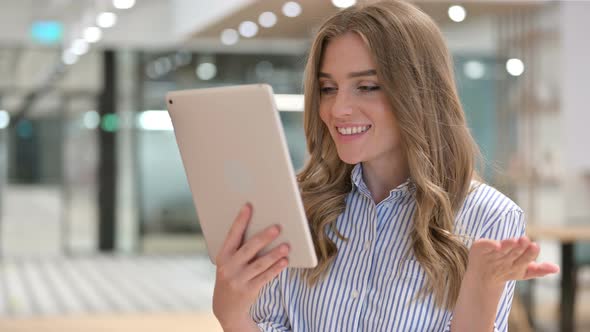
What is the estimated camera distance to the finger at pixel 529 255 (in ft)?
4.93

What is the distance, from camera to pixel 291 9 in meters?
7.91

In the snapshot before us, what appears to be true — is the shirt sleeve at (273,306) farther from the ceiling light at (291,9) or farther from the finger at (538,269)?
the ceiling light at (291,9)

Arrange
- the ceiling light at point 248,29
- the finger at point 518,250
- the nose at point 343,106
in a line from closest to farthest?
1. the finger at point 518,250
2. the nose at point 343,106
3. the ceiling light at point 248,29

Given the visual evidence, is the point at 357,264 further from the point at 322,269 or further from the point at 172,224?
the point at 172,224

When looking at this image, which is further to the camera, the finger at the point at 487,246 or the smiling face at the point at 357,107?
the smiling face at the point at 357,107

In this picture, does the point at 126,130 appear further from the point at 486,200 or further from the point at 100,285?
the point at 486,200

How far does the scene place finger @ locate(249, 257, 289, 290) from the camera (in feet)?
5.17

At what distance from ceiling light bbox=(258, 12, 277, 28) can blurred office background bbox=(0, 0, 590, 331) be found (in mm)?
23

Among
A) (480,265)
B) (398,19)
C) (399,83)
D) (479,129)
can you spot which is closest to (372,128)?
(399,83)

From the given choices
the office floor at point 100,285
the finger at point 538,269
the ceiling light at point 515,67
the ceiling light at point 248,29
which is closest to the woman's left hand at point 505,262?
the finger at point 538,269

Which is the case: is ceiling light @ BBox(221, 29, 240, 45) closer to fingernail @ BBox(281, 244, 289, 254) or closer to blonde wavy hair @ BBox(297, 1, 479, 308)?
blonde wavy hair @ BBox(297, 1, 479, 308)

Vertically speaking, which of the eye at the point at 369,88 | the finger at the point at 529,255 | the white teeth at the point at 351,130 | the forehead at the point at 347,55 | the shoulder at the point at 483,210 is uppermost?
the forehead at the point at 347,55

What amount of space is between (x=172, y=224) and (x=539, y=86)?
5866mm

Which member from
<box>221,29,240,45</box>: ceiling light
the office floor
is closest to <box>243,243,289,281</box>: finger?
the office floor
